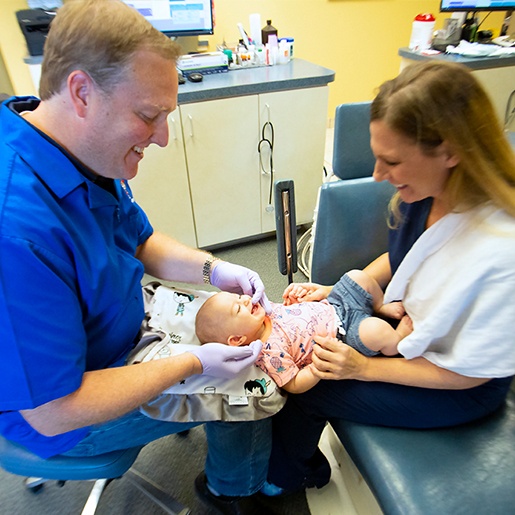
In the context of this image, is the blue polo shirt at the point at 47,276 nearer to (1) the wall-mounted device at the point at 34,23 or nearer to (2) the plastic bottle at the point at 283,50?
(1) the wall-mounted device at the point at 34,23

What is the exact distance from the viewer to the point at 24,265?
0.67 m

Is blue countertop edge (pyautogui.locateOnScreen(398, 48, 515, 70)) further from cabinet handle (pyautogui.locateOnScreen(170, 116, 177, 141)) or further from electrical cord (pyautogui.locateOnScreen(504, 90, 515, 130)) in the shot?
cabinet handle (pyautogui.locateOnScreen(170, 116, 177, 141))

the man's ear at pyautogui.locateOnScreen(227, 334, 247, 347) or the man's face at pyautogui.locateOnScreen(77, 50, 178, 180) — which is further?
the man's ear at pyautogui.locateOnScreen(227, 334, 247, 347)

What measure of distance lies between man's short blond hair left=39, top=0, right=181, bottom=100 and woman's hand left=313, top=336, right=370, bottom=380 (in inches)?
30.4

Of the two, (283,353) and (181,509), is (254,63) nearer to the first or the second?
(283,353)

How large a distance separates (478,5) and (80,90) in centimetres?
289

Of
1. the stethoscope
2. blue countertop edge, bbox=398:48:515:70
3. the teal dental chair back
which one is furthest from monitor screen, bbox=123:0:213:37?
the teal dental chair back

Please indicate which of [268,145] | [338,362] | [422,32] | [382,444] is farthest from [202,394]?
[422,32]

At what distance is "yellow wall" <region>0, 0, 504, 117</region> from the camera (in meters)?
2.79

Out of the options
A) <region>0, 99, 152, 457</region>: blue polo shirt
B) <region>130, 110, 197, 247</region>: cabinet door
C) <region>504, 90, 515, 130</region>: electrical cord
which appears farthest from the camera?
<region>504, 90, 515, 130</region>: electrical cord

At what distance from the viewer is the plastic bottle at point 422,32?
2592 millimetres

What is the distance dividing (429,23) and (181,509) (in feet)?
9.85

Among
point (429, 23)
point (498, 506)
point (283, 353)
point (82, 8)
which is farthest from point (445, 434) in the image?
point (429, 23)

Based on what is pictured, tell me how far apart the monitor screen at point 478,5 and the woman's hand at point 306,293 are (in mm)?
2394
